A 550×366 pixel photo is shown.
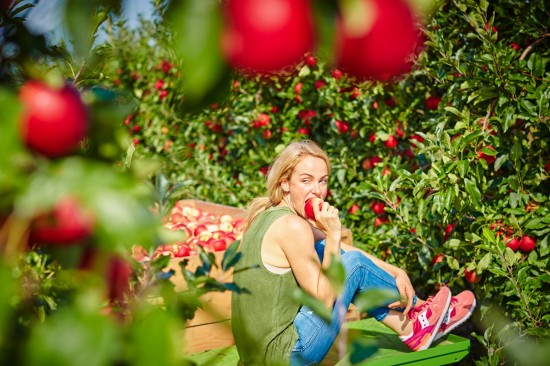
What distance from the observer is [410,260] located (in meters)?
3.36

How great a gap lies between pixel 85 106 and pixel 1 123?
0.09 m

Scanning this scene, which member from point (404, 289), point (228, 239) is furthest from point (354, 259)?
point (228, 239)

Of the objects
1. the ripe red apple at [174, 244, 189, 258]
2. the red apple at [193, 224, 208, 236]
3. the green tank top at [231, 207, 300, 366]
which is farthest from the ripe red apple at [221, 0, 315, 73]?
the red apple at [193, 224, 208, 236]

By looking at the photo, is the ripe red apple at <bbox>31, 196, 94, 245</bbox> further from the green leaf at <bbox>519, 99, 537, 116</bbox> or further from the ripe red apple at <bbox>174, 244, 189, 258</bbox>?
the ripe red apple at <bbox>174, 244, 189, 258</bbox>

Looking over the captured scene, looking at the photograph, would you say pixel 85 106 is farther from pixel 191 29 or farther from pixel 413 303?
pixel 413 303

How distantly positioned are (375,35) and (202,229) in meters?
3.88

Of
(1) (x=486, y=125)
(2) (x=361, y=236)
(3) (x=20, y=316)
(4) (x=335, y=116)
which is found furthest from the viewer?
(4) (x=335, y=116)

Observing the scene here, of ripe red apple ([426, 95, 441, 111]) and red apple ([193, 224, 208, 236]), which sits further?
red apple ([193, 224, 208, 236])

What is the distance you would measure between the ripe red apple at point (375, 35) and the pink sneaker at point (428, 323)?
2558 millimetres

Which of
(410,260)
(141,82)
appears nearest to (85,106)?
(410,260)

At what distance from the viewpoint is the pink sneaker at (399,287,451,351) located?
9.27 feet

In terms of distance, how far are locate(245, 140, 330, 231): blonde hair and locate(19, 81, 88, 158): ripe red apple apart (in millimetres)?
2400

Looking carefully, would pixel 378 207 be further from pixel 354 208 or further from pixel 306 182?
pixel 306 182

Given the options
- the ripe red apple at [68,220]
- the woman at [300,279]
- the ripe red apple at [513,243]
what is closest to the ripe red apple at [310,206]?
the woman at [300,279]
